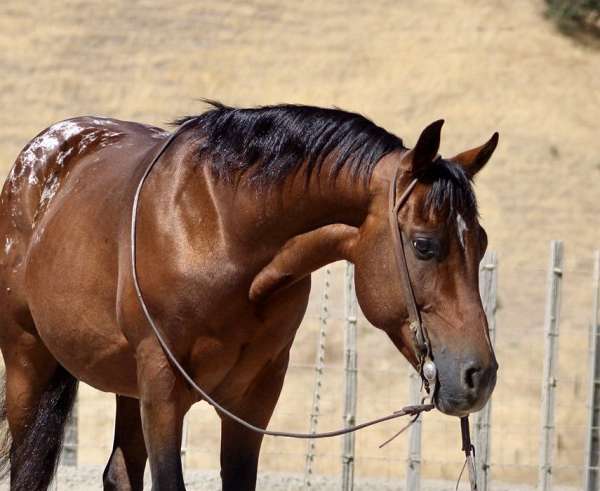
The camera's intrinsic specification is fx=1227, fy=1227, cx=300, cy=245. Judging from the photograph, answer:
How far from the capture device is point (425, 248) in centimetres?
371

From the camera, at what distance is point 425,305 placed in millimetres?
3723

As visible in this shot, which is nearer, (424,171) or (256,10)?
(424,171)

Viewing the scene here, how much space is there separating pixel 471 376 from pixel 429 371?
142 millimetres

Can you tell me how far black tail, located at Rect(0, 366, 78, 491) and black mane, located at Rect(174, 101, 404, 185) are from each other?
1734mm

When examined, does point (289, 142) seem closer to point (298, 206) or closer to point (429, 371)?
point (298, 206)

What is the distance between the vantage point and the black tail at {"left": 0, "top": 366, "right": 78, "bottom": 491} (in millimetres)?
5594

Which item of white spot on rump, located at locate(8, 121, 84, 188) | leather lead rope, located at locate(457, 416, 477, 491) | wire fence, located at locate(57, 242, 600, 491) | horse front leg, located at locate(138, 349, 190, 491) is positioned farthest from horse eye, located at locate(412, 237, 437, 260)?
wire fence, located at locate(57, 242, 600, 491)

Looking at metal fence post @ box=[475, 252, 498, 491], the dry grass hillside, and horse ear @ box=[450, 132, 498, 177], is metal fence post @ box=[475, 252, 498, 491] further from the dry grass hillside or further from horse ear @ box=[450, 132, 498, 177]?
the dry grass hillside

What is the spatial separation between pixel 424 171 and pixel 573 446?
11329 mm

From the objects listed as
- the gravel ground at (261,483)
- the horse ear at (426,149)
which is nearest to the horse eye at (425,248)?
the horse ear at (426,149)

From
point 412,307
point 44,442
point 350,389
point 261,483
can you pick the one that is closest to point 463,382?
point 412,307

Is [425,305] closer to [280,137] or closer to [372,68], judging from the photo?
[280,137]

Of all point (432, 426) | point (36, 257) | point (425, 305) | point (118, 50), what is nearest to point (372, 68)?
point (118, 50)

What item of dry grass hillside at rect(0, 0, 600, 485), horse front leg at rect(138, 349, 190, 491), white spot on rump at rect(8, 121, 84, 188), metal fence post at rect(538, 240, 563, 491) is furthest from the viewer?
dry grass hillside at rect(0, 0, 600, 485)
